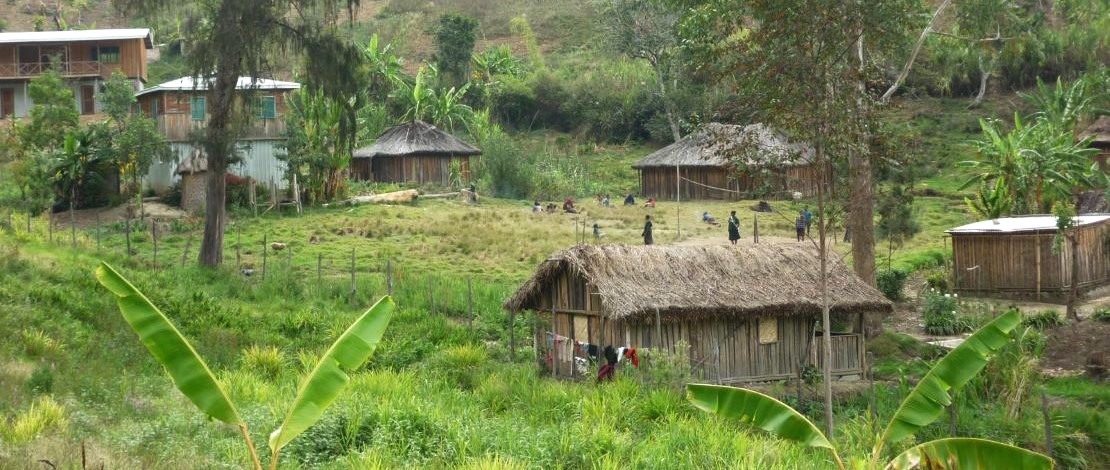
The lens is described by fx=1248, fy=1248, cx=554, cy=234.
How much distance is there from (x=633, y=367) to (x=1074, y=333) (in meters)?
9.95

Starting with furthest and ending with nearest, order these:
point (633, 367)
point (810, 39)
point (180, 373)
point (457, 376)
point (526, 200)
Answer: point (526, 200), point (457, 376), point (633, 367), point (810, 39), point (180, 373)

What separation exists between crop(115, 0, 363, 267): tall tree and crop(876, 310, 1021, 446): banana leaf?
1890 cm

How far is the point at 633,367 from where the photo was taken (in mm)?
19016

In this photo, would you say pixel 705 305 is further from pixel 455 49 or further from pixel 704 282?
pixel 455 49

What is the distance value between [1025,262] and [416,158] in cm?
2349

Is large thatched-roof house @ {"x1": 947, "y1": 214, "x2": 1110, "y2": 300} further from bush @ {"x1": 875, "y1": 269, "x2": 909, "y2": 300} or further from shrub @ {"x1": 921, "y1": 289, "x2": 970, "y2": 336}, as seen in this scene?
shrub @ {"x1": 921, "y1": 289, "x2": 970, "y2": 336}

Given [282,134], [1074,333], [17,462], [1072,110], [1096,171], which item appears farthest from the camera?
[282,134]

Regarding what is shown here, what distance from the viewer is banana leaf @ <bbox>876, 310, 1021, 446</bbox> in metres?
11.3

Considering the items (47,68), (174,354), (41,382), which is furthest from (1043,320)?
(47,68)

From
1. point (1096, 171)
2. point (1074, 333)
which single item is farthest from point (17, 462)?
point (1096, 171)

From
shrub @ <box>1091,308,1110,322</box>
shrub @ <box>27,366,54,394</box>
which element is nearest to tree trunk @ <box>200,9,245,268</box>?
shrub @ <box>27,366,54,394</box>

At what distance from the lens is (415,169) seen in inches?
1806

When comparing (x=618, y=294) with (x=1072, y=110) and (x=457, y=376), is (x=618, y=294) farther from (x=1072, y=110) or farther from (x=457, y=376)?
(x=1072, y=110)

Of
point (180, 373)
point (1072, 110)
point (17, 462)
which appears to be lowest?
point (17, 462)
